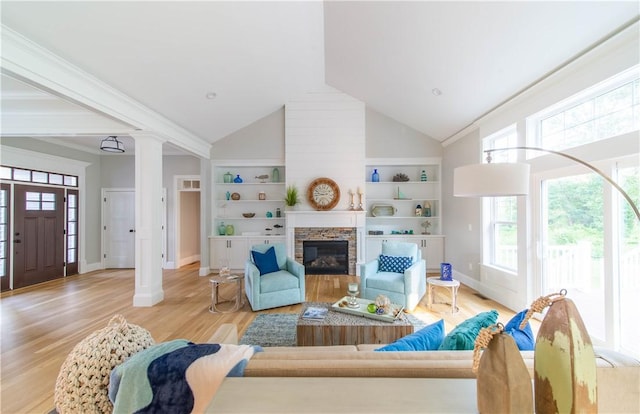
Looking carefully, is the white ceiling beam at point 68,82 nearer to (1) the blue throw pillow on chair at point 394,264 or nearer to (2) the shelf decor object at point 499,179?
(2) the shelf decor object at point 499,179

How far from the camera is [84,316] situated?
3.53 m

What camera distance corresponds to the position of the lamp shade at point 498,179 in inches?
68.4

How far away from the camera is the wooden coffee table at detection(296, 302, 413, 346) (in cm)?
238

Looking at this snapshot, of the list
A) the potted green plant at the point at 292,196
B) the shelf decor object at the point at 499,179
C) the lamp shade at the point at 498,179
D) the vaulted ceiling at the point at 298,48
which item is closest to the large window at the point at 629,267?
the shelf decor object at the point at 499,179

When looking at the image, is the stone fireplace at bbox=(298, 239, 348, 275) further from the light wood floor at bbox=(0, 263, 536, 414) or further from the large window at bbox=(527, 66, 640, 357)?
the large window at bbox=(527, 66, 640, 357)

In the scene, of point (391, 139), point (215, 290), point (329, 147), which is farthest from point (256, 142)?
point (215, 290)

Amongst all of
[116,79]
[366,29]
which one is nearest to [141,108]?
[116,79]

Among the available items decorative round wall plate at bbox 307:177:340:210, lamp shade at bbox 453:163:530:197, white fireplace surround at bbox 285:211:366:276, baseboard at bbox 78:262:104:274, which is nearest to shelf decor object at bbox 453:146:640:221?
lamp shade at bbox 453:163:530:197

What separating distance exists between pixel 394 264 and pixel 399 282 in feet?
1.62

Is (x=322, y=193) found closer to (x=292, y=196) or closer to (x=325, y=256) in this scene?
(x=292, y=196)

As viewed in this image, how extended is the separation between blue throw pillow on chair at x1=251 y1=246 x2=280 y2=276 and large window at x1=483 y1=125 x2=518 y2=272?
3.50m

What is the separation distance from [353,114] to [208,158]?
11.0 ft

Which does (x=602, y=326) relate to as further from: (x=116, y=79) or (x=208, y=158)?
(x=208, y=158)

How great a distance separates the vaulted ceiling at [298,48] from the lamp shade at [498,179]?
5.61ft
